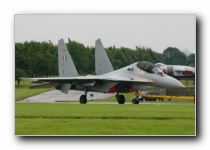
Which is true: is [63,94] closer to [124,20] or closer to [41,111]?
[41,111]

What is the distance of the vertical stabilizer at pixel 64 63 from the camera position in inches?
941

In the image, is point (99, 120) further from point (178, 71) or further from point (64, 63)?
point (178, 71)

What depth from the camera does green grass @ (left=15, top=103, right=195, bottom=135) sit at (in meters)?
21.8

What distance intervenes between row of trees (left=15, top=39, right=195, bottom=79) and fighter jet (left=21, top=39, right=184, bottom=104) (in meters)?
0.18

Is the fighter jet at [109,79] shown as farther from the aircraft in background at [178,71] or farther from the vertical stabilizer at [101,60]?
the aircraft in background at [178,71]

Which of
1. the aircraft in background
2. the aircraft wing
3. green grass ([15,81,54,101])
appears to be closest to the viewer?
green grass ([15,81,54,101])

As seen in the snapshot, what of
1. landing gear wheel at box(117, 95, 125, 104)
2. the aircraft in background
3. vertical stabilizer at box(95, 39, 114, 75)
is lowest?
landing gear wheel at box(117, 95, 125, 104)

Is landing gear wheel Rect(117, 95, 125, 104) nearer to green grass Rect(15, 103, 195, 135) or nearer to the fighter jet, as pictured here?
the fighter jet

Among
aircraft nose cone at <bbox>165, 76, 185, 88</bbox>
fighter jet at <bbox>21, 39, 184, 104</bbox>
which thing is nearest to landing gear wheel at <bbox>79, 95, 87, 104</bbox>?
fighter jet at <bbox>21, 39, 184, 104</bbox>

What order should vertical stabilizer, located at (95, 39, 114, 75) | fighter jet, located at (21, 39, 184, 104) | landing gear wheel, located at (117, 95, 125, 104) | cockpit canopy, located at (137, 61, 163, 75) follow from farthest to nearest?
landing gear wheel, located at (117, 95, 125, 104) → cockpit canopy, located at (137, 61, 163, 75) → fighter jet, located at (21, 39, 184, 104) → vertical stabilizer, located at (95, 39, 114, 75)

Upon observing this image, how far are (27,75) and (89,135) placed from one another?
2744 millimetres

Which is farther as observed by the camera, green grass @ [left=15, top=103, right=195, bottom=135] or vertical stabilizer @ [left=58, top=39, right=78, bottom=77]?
vertical stabilizer @ [left=58, top=39, right=78, bottom=77]

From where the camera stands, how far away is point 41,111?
23703mm

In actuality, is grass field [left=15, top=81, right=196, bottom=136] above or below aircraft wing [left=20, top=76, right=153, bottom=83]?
below
